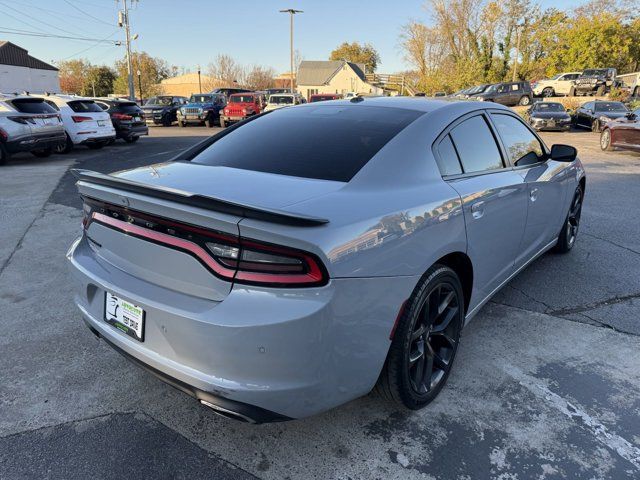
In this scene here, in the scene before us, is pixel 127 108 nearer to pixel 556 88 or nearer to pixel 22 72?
pixel 556 88

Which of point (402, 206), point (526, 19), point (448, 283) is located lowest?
point (448, 283)

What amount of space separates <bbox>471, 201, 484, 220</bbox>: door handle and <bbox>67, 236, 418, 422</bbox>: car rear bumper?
0.78 m

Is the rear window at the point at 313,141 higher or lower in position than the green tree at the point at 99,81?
lower

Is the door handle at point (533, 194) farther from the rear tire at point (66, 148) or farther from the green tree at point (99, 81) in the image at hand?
the green tree at point (99, 81)

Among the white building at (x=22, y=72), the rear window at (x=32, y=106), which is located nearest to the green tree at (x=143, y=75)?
the white building at (x=22, y=72)

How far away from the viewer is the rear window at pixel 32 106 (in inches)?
440

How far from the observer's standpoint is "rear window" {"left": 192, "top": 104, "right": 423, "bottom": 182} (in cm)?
251

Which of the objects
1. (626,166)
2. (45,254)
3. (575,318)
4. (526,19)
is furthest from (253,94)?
(526,19)

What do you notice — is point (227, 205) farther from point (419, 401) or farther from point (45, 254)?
point (45, 254)

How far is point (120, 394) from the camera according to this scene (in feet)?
8.73

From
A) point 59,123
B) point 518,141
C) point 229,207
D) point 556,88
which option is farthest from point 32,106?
point 556,88

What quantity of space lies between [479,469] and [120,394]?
1.91 m

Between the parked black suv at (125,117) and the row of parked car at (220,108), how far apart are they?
23.2 ft

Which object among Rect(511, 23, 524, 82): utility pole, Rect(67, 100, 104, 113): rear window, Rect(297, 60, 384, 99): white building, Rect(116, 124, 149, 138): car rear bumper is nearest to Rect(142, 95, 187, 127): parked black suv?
Rect(116, 124, 149, 138): car rear bumper
